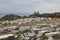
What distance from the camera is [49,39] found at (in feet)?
46.3

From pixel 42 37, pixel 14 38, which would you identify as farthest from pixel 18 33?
pixel 42 37

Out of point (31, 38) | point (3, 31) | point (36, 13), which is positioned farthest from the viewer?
point (36, 13)

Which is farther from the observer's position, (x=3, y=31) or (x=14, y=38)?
(x=3, y=31)

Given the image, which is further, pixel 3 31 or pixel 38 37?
pixel 3 31

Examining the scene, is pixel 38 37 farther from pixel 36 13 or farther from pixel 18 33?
pixel 36 13

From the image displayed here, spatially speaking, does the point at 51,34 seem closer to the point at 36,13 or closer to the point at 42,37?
the point at 42,37

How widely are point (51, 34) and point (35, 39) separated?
1145mm

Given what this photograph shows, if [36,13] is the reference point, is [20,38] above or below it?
above

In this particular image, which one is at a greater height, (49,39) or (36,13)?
(49,39)

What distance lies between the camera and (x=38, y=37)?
15.0m

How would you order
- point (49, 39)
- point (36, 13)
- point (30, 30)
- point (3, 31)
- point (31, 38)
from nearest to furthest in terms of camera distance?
point (49, 39) → point (31, 38) → point (30, 30) → point (3, 31) → point (36, 13)

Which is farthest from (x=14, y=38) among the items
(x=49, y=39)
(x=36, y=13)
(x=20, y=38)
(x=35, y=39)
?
(x=36, y=13)

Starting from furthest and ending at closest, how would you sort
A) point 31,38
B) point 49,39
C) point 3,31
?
point 3,31, point 31,38, point 49,39

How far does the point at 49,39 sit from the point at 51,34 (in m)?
0.63
